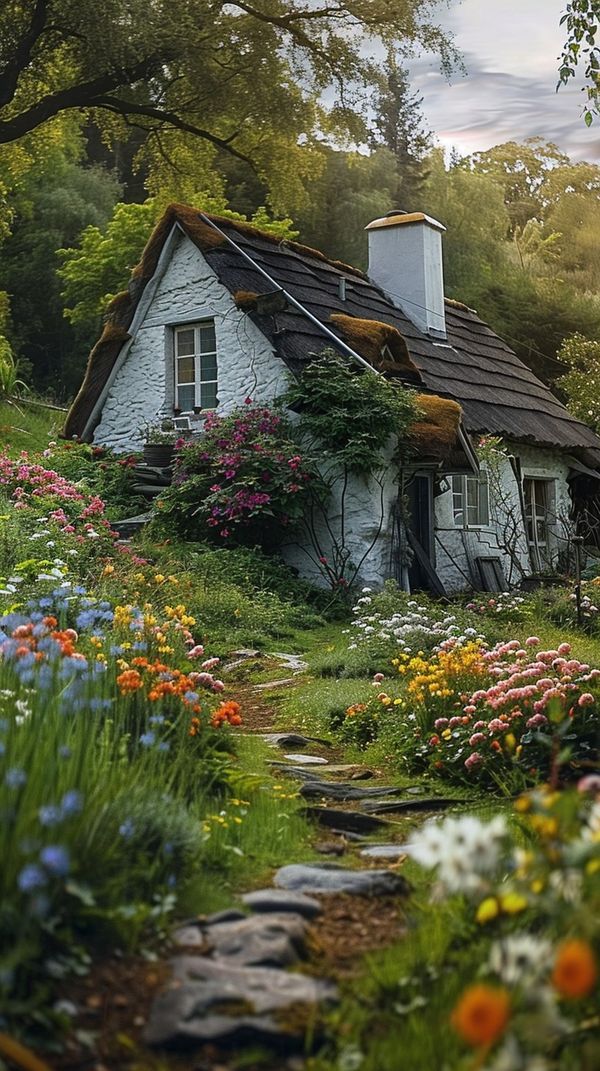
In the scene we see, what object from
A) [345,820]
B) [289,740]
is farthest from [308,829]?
[289,740]

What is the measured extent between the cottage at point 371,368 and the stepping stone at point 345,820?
346 inches

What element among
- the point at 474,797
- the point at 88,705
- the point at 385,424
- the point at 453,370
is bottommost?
the point at 474,797

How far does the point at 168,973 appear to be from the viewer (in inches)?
110

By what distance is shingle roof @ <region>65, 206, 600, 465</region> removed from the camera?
48.2 ft

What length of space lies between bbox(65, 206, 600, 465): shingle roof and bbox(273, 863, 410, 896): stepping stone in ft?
35.4

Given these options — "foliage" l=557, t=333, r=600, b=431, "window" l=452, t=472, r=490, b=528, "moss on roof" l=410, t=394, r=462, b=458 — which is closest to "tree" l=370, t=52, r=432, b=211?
"foliage" l=557, t=333, r=600, b=431

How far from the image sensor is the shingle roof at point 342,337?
1470 centimetres

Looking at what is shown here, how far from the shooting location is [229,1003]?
2.65 metres

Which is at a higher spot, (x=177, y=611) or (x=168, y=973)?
(x=177, y=611)

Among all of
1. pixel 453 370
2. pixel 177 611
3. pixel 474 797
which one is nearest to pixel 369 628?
pixel 177 611

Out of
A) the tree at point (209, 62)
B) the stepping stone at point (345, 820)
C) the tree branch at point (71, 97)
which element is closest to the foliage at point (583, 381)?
the tree at point (209, 62)

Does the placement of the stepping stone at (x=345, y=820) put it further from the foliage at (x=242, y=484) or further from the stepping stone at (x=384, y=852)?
the foliage at (x=242, y=484)

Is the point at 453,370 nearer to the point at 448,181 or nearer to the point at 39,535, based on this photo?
the point at 39,535

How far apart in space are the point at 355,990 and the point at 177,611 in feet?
12.6
